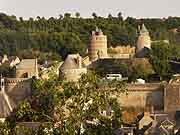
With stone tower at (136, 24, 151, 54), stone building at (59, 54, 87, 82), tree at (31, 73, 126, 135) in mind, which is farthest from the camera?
stone tower at (136, 24, 151, 54)

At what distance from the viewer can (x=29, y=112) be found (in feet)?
68.5

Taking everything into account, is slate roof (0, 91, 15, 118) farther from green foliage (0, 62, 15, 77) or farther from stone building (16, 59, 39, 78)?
green foliage (0, 62, 15, 77)

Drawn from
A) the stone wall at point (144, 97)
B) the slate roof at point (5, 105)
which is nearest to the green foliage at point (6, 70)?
the slate roof at point (5, 105)

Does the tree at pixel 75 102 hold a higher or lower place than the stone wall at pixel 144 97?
higher

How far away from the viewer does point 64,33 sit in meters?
74.1

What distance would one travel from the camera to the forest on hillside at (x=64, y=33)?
2707 inches

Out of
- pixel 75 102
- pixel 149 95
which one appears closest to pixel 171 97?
pixel 149 95

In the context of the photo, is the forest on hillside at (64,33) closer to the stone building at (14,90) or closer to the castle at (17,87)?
the castle at (17,87)

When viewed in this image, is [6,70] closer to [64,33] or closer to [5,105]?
[5,105]

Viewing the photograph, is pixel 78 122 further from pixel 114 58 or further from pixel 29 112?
pixel 114 58

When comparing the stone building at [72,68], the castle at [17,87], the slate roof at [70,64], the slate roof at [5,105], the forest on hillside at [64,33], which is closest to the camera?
the slate roof at [5,105]

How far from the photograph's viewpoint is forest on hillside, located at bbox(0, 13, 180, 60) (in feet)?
226

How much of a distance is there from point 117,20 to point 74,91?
71.5m

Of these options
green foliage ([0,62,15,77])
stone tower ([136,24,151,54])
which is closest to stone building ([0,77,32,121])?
green foliage ([0,62,15,77])
